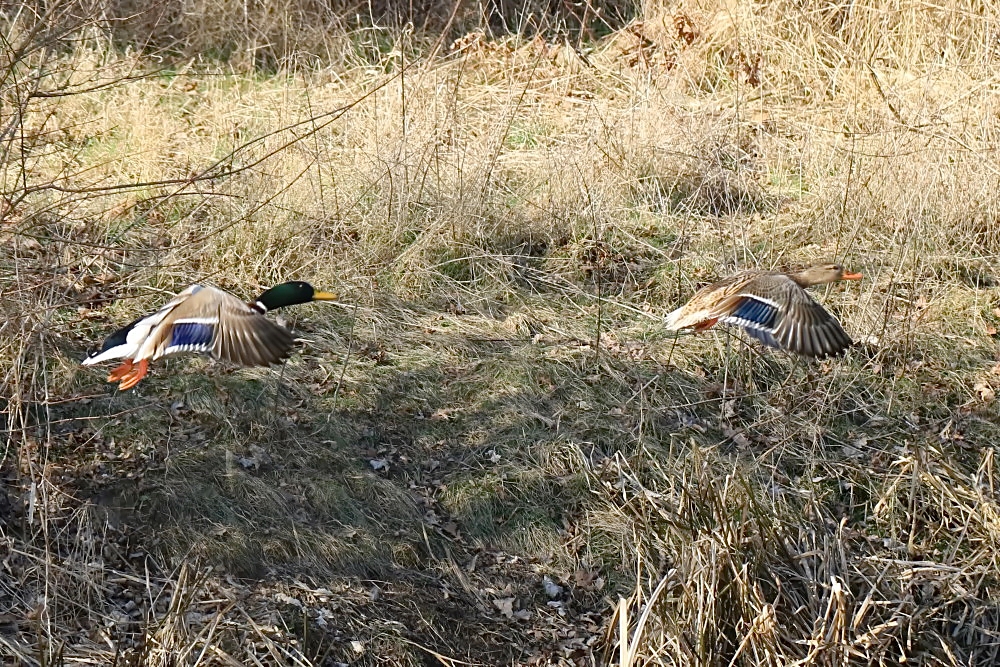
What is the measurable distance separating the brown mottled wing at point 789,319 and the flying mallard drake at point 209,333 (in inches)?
66.8

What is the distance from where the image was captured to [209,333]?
15.3 ft

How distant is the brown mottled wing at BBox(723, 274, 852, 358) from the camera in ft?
16.4

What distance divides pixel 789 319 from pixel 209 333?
2245 millimetres

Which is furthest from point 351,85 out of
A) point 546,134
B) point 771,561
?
point 771,561

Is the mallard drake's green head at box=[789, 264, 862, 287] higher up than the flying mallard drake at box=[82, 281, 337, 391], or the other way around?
the flying mallard drake at box=[82, 281, 337, 391]

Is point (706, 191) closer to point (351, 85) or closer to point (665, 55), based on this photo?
point (665, 55)

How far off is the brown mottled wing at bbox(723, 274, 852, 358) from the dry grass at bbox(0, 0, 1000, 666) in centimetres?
59

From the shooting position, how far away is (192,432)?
5672mm

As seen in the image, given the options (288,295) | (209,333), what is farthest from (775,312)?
(209,333)

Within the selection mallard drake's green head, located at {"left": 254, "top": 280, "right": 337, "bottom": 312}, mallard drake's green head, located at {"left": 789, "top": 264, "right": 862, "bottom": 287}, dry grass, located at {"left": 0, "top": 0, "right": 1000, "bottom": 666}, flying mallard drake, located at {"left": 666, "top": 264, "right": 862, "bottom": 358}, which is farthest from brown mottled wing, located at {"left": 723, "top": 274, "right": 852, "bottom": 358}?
mallard drake's green head, located at {"left": 254, "top": 280, "right": 337, "bottom": 312}

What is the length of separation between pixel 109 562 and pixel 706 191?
168 inches

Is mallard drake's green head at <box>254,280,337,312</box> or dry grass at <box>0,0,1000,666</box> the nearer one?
dry grass at <box>0,0,1000,666</box>

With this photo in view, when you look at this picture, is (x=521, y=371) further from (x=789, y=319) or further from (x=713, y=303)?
(x=789, y=319)

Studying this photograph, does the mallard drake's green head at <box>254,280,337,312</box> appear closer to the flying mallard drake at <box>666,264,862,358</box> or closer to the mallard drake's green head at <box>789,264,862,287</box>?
the flying mallard drake at <box>666,264,862,358</box>
